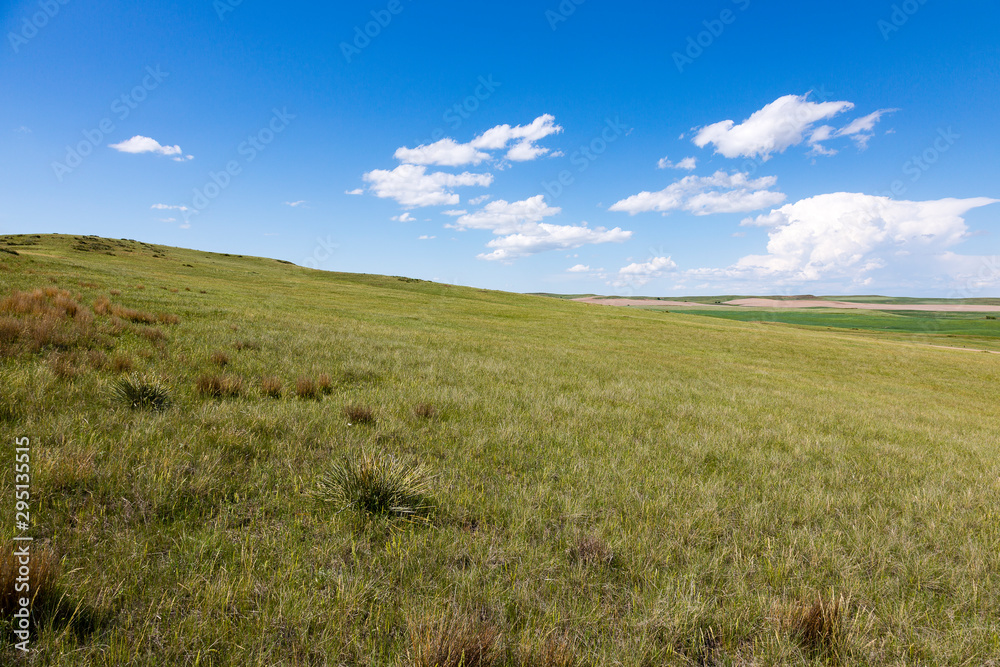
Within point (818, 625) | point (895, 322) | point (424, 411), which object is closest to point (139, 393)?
point (424, 411)

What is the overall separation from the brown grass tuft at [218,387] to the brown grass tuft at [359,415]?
6.24 feet

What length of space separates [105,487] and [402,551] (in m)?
2.68

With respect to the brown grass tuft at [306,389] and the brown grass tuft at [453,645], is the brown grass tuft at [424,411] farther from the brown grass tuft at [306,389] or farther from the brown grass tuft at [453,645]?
the brown grass tuft at [453,645]

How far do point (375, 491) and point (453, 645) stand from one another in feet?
6.05

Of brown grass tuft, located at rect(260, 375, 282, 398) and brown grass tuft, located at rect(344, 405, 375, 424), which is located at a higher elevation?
brown grass tuft, located at rect(260, 375, 282, 398)

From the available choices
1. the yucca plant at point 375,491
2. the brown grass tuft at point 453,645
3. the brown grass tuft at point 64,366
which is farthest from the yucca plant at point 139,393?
the brown grass tuft at point 453,645

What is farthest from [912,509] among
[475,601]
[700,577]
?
[475,601]

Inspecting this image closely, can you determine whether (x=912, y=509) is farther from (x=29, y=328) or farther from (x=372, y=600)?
(x=29, y=328)

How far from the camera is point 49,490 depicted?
3316 mm

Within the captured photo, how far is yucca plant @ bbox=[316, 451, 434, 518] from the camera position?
3.76 meters

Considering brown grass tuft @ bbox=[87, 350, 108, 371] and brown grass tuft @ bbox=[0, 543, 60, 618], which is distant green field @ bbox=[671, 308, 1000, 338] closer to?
brown grass tuft @ bbox=[87, 350, 108, 371]

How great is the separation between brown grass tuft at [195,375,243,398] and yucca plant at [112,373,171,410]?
0.78 m

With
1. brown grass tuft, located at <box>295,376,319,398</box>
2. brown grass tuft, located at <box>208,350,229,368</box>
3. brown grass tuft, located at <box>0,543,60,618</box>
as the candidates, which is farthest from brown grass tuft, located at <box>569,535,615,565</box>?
brown grass tuft, located at <box>208,350,229,368</box>

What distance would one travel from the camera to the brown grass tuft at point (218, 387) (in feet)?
20.9
